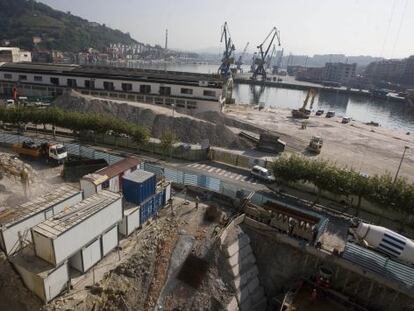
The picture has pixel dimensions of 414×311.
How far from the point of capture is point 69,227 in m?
18.7

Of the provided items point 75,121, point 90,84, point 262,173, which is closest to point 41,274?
point 262,173

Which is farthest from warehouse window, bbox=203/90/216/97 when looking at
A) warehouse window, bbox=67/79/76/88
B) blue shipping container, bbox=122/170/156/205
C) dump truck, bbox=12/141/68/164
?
blue shipping container, bbox=122/170/156/205

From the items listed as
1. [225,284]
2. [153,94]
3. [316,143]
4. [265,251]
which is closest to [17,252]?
[225,284]

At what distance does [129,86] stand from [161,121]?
22.5m

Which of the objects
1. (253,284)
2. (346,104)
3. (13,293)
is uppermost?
(346,104)

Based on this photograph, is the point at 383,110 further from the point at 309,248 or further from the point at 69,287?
the point at 69,287

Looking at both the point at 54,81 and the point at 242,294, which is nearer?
the point at 242,294

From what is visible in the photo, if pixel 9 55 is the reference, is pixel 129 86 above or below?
below

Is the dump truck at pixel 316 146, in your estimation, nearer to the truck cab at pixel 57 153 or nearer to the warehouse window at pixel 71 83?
the truck cab at pixel 57 153

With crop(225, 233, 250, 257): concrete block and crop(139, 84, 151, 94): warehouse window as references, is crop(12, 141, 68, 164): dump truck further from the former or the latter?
crop(139, 84, 151, 94): warehouse window

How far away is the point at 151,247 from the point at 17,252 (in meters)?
9.52

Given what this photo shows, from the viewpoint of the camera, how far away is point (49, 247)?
59.6 feet

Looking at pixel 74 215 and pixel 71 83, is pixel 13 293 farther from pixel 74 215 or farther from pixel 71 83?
pixel 71 83

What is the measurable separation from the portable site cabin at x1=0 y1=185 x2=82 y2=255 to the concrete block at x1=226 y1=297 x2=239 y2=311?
1543cm
